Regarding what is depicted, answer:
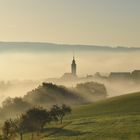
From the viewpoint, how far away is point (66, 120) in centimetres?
12812

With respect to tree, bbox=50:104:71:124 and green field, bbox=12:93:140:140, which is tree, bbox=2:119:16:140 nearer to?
green field, bbox=12:93:140:140

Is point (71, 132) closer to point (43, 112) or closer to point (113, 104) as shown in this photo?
point (43, 112)

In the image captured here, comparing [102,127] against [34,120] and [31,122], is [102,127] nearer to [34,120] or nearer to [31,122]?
[34,120]

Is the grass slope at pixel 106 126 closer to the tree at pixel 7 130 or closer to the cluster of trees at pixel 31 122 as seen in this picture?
the cluster of trees at pixel 31 122

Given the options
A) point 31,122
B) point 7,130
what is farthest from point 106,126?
point 7,130

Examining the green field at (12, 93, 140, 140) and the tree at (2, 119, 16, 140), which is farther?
the tree at (2, 119, 16, 140)

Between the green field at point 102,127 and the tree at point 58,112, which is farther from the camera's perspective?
the tree at point 58,112

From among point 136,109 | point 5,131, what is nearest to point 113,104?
point 136,109

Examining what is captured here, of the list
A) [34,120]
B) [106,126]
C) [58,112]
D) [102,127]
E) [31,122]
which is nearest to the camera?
[102,127]

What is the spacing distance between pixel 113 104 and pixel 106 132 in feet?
173

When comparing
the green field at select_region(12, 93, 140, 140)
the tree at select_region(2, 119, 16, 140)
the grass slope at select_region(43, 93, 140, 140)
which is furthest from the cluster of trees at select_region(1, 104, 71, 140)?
the grass slope at select_region(43, 93, 140, 140)

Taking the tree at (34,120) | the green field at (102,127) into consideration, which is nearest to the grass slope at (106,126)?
the green field at (102,127)

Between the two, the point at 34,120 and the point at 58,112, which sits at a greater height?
the point at 58,112

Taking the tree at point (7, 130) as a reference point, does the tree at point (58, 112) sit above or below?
above
